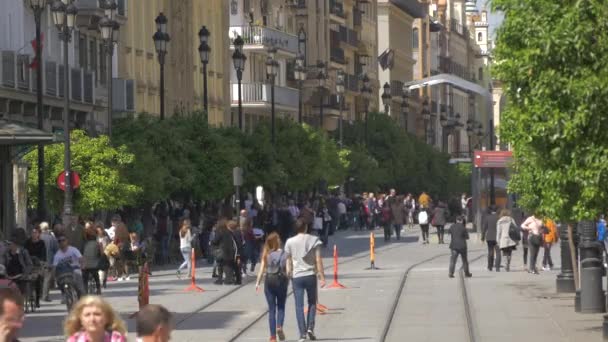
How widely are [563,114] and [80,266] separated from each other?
10.5 meters

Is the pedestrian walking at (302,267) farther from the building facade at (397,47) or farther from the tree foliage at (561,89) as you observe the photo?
the building facade at (397,47)

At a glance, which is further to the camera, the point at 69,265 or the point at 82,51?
the point at 82,51

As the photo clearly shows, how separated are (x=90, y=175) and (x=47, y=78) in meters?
9.05

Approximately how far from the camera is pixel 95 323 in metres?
10.3

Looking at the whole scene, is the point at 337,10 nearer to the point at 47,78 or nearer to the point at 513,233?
the point at 47,78

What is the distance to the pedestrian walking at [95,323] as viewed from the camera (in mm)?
10273

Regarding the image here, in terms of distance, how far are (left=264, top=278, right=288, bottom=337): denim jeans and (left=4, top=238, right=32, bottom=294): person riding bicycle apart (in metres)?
6.87

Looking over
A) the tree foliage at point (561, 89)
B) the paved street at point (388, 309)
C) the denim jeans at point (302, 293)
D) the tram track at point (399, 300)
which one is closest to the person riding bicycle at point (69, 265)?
the paved street at point (388, 309)

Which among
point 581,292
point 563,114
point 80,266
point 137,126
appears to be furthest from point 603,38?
point 137,126

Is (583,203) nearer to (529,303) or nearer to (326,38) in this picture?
(529,303)

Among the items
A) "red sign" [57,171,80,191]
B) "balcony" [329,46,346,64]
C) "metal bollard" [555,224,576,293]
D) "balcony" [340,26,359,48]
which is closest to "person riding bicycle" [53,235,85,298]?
"metal bollard" [555,224,576,293]

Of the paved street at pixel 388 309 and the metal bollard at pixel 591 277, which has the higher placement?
the metal bollard at pixel 591 277

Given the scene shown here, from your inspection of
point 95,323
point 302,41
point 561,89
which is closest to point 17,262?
point 561,89

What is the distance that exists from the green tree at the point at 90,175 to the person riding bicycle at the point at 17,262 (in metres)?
14.2
